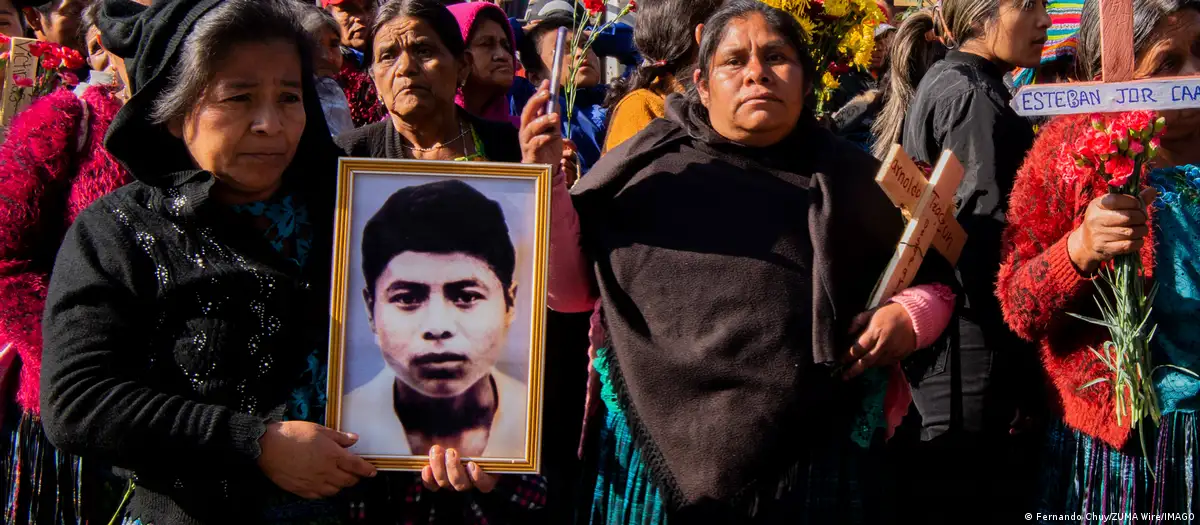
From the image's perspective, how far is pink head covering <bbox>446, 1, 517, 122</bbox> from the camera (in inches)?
167

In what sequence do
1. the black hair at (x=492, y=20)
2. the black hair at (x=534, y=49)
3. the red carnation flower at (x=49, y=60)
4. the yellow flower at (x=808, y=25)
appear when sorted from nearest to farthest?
→ the yellow flower at (x=808, y=25)
the red carnation flower at (x=49, y=60)
the black hair at (x=492, y=20)
the black hair at (x=534, y=49)

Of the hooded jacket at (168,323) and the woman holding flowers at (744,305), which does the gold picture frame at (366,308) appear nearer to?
the hooded jacket at (168,323)

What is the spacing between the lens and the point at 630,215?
2.83m

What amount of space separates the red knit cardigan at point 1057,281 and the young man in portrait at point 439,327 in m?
1.41

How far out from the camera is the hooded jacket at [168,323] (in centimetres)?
205

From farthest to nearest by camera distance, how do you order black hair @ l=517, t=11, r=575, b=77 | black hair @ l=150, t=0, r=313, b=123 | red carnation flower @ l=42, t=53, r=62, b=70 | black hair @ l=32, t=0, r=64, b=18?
1. black hair @ l=517, t=11, r=575, b=77
2. black hair @ l=32, t=0, r=64, b=18
3. red carnation flower @ l=42, t=53, r=62, b=70
4. black hair @ l=150, t=0, r=313, b=123

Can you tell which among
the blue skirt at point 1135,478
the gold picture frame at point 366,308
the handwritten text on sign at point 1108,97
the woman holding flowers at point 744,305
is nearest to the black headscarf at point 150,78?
the gold picture frame at point 366,308

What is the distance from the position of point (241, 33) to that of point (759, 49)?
1.33 m

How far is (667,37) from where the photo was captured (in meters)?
4.02

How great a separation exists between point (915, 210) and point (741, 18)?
2.34 ft

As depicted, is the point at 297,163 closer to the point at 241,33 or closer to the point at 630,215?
the point at 241,33

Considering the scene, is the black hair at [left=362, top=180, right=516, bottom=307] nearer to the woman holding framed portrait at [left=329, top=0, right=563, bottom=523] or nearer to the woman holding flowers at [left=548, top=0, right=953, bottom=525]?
the woman holding framed portrait at [left=329, top=0, right=563, bottom=523]

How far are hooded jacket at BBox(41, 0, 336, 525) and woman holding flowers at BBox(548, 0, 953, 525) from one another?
2.64 ft

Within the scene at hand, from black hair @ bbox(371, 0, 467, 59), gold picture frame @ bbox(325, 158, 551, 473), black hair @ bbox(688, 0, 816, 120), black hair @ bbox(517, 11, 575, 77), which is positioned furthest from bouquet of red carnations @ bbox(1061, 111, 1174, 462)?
black hair @ bbox(517, 11, 575, 77)
